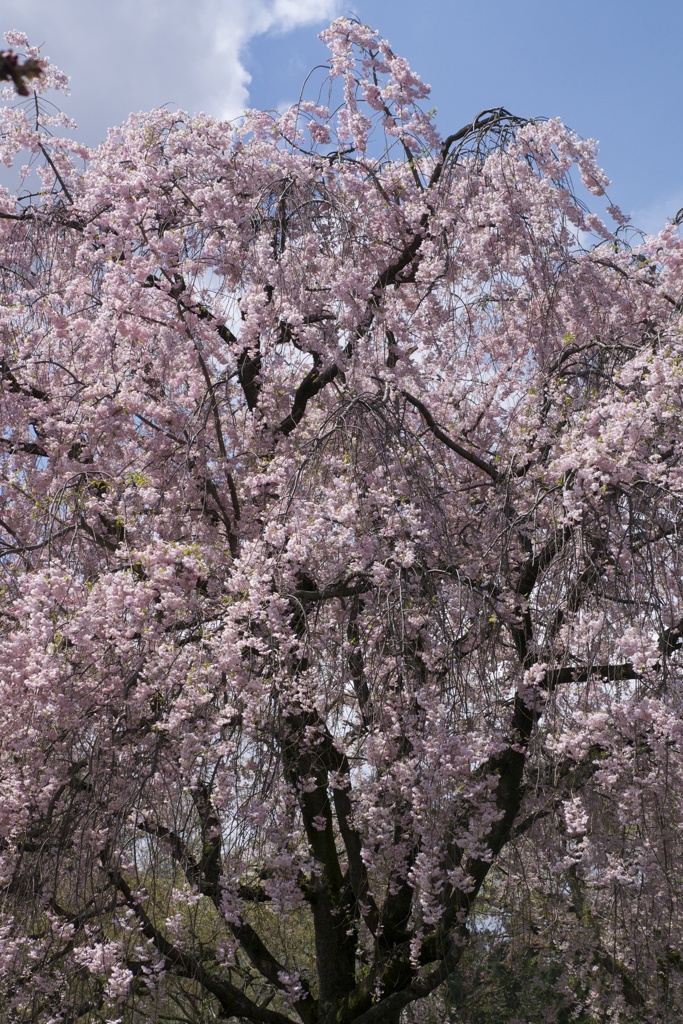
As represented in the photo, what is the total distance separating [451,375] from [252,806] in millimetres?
3790

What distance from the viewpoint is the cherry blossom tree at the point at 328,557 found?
484 centimetres

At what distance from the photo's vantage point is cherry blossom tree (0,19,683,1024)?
484 cm

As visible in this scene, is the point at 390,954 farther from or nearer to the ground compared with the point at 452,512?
nearer to the ground

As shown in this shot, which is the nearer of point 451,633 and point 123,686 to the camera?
point 123,686

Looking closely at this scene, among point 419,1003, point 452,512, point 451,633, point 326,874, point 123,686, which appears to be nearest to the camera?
point 123,686

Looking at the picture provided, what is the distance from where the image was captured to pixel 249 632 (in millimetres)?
4742

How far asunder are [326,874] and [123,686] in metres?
3.46

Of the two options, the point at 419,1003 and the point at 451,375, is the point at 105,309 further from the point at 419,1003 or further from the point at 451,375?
the point at 419,1003

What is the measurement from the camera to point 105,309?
632 cm

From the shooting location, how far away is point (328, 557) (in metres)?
5.35

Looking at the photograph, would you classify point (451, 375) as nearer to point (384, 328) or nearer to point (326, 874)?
point (384, 328)

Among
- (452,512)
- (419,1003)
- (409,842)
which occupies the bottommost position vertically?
(419,1003)

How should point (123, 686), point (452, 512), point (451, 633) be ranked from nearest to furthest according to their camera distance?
point (123, 686)
point (451, 633)
point (452, 512)

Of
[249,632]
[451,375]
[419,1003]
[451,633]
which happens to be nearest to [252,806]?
[249,632]
